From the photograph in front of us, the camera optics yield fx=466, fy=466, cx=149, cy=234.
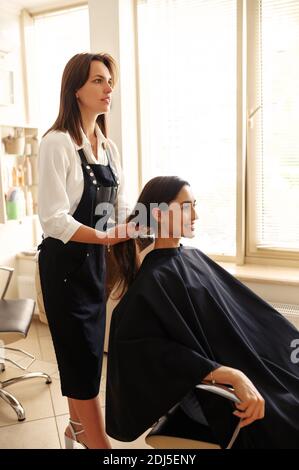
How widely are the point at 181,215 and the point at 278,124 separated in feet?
5.00

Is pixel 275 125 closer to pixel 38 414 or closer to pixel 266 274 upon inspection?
pixel 266 274

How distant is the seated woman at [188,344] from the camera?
1.27m

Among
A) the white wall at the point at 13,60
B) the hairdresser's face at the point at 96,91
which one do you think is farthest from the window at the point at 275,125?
the white wall at the point at 13,60

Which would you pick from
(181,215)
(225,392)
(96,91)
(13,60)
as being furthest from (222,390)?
(13,60)

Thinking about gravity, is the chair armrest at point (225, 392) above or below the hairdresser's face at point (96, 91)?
below

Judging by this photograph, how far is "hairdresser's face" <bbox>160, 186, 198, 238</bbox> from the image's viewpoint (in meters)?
1.51

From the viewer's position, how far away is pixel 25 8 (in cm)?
346

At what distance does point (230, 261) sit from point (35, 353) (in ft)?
4.66

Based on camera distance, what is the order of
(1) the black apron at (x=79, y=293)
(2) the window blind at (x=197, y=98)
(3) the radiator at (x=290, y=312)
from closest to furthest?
1. (1) the black apron at (x=79, y=293)
2. (3) the radiator at (x=290, y=312)
3. (2) the window blind at (x=197, y=98)

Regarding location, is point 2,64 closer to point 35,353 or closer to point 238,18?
point 238,18

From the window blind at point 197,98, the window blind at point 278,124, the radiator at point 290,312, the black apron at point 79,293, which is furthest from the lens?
the window blind at point 197,98

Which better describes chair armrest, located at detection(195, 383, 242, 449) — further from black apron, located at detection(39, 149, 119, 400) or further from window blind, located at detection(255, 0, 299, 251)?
window blind, located at detection(255, 0, 299, 251)

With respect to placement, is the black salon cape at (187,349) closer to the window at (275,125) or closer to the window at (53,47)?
the window at (275,125)

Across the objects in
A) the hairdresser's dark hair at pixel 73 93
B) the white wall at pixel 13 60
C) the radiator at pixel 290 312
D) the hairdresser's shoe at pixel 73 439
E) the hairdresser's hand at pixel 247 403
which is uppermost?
the white wall at pixel 13 60
